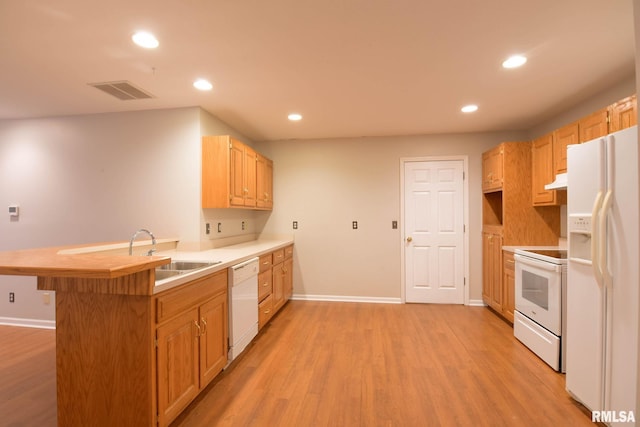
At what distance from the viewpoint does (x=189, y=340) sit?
6.20ft

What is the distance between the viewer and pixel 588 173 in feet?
6.20

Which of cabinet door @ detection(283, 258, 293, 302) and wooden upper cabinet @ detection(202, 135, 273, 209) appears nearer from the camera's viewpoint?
wooden upper cabinet @ detection(202, 135, 273, 209)

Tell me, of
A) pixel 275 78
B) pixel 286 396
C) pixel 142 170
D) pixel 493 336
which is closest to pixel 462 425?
pixel 286 396

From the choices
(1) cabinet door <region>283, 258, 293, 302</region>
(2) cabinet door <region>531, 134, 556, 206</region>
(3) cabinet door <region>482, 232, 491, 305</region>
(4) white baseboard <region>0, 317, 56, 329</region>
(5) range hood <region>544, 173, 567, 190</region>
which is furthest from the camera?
(1) cabinet door <region>283, 258, 293, 302</region>

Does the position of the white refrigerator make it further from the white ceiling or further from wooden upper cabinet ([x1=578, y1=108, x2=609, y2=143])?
the white ceiling

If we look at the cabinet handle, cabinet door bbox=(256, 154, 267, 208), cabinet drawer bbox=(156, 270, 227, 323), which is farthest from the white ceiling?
the cabinet handle

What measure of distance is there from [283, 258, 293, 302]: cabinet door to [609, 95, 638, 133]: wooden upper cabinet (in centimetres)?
355

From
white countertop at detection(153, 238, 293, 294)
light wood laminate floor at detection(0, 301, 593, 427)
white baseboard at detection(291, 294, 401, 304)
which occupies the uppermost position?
white countertop at detection(153, 238, 293, 294)

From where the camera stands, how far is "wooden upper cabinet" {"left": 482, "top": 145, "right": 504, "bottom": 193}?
3.59m

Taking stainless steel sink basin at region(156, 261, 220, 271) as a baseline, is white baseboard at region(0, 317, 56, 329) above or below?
below

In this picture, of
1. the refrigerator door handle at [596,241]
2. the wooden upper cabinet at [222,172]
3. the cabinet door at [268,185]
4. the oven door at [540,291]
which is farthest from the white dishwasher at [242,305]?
the oven door at [540,291]

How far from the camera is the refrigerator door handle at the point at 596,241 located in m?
1.73

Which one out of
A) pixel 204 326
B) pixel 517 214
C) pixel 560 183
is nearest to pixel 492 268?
pixel 517 214

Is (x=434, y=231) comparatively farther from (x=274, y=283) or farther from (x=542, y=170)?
(x=274, y=283)
